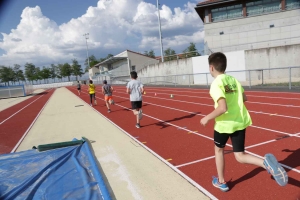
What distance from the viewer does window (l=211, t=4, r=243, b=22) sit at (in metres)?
29.0

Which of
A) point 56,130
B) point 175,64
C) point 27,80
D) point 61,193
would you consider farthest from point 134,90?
point 27,80

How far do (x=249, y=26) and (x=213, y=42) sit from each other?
16.0ft

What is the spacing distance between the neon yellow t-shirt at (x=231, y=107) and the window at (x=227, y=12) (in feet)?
100.0

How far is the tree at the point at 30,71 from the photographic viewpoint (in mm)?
89375

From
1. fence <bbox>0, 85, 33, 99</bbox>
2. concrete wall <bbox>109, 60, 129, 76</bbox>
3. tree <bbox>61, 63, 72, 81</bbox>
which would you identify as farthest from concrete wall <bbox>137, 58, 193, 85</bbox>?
tree <bbox>61, 63, 72, 81</bbox>

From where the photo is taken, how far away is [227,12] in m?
29.7

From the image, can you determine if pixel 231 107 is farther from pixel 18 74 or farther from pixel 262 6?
pixel 18 74

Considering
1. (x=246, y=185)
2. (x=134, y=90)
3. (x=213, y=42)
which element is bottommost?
(x=246, y=185)

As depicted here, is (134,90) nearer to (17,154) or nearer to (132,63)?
(17,154)

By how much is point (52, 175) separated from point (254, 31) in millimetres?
30467

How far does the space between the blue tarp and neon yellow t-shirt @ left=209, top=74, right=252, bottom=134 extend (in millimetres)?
1947

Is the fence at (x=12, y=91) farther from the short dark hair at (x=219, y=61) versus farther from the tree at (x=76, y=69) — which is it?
the tree at (x=76, y=69)

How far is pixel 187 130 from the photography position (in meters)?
6.56

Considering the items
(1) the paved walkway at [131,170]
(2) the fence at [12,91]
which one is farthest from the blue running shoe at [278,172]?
(2) the fence at [12,91]
